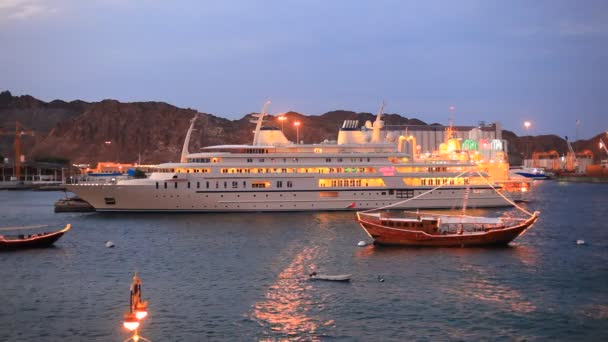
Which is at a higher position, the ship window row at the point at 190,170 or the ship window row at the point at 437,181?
the ship window row at the point at 190,170

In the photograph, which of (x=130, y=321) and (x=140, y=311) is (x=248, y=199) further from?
A: (x=130, y=321)

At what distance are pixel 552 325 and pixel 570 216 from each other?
44.3 meters

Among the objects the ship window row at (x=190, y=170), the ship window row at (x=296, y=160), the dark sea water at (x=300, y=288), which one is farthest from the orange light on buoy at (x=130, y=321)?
the ship window row at (x=296, y=160)

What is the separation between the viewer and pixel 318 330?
82.7ft

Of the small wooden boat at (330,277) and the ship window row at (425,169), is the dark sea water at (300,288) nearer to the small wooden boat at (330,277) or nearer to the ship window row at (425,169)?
the small wooden boat at (330,277)

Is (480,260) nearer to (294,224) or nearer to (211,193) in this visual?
(294,224)

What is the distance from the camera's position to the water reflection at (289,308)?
81.9 feet

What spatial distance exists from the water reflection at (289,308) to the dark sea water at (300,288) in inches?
2.8

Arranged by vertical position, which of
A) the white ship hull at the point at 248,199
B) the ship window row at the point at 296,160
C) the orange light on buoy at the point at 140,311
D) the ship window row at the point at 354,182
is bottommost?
the orange light on buoy at the point at 140,311

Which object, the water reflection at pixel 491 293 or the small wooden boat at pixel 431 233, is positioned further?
the small wooden boat at pixel 431 233

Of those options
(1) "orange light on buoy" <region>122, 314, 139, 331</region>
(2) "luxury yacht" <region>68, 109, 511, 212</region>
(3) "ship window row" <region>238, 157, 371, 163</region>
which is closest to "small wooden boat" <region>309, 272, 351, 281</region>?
(1) "orange light on buoy" <region>122, 314, 139, 331</region>

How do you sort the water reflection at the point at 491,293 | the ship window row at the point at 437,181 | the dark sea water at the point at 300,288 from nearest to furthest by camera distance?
the dark sea water at the point at 300,288
the water reflection at the point at 491,293
the ship window row at the point at 437,181

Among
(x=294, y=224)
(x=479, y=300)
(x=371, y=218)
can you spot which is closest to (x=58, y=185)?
(x=294, y=224)

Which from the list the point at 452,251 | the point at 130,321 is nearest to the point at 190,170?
the point at 452,251
